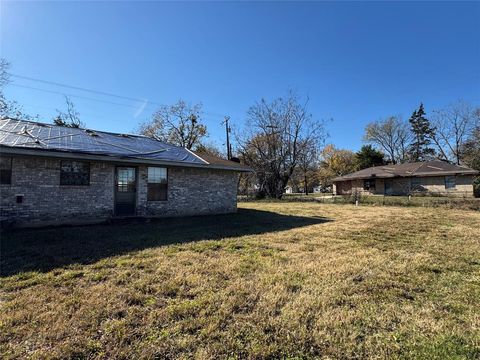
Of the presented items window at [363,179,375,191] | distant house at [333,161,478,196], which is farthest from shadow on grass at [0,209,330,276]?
window at [363,179,375,191]

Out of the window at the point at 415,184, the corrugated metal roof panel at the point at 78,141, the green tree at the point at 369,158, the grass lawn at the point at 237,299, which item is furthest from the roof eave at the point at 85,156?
the green tree at the point at 369,158

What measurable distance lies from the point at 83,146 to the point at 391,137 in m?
46.9

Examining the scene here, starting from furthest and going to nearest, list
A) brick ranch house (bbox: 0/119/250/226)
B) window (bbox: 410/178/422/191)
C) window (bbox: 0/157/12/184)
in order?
window (bbox: 410/178/422/191) → brick ranch house (bbox: 0/119/250/226) → window (bbox: 0/157/12/184)

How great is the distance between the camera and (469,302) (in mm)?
3162

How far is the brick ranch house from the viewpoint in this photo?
24.9 ft

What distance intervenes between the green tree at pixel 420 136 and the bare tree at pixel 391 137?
1289 mm

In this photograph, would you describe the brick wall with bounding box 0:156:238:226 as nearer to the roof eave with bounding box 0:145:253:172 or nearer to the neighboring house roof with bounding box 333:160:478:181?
the roof eave with bounding box 0:145:253:172

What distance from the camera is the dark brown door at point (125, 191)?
374 inches

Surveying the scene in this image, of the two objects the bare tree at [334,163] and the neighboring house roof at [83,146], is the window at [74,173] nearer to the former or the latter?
the neighboring house roof at [83,146]

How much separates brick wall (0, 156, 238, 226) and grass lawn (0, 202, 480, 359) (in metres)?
2.05

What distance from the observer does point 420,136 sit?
41094 mm

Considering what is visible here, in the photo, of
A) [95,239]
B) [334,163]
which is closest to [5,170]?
[95,239]

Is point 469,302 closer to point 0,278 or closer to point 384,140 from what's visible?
point 0,278

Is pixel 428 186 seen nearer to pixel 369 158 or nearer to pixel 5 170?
pixel 369 158
